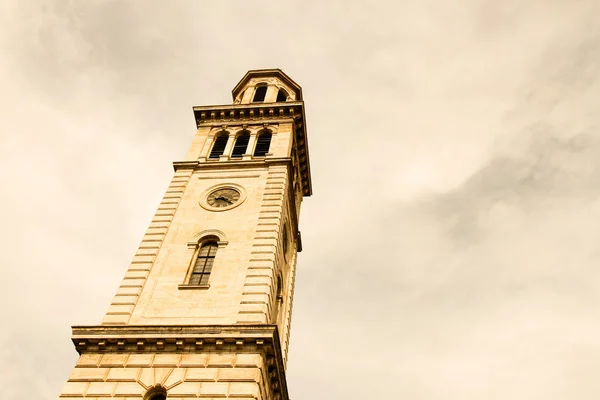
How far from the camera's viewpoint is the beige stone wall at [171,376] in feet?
87.5

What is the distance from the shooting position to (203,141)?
45.9 meters

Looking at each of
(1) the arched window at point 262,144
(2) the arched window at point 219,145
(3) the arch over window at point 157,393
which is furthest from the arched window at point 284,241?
(3) the arch over window at point 157,393

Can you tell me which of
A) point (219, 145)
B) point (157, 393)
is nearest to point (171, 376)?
point (157, 393)

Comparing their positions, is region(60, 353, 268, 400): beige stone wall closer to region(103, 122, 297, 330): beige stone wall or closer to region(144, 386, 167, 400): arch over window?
region(144, 386, 167, 400): arch over window

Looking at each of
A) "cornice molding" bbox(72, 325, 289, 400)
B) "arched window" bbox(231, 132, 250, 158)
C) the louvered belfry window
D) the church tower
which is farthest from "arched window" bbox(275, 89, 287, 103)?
"cornice molding" bbox(72, 325, 289, 400)

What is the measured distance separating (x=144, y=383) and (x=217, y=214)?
40.9ft

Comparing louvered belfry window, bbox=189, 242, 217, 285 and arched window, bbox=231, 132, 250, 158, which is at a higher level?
arched window, bbox=231, 132, 250, 158

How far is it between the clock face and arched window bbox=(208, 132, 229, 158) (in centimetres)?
522

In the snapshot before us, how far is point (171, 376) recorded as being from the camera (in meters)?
27.3

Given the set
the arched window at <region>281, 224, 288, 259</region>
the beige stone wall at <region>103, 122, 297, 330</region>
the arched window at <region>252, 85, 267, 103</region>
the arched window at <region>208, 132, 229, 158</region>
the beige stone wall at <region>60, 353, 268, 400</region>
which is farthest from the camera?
the arched window at <region>252, 85, 267, 103</region>

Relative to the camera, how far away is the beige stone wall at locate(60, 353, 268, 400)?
2666 centimetres

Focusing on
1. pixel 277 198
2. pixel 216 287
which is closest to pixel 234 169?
pixel 277 198

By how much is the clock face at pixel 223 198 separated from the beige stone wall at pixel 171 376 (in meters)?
12.0

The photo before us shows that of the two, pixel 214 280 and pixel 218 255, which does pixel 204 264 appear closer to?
pixel 218 255
